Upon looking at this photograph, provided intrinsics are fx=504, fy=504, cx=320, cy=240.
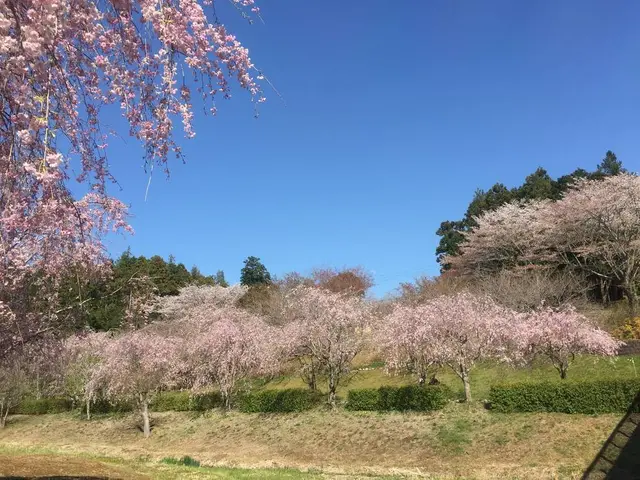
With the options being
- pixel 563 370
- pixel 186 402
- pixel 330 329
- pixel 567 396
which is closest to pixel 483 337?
pixel 563 370

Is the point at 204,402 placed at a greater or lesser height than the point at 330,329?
lesser

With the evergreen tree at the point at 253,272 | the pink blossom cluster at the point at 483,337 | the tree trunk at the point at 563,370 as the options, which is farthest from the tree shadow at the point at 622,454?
the evergreen tree at the point at 253,272

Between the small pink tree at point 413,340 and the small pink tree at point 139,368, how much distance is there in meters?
9.06

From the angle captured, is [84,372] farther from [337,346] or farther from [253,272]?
[253,272]

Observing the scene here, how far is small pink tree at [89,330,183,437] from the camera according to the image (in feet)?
66.4

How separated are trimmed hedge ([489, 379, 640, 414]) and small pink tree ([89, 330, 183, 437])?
13.2 metres

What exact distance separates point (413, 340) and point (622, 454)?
805cm

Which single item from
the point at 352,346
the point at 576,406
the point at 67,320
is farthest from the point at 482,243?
the point at 67,320

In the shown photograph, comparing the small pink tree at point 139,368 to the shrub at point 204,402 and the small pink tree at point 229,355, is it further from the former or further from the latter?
the shrub at point 204,402

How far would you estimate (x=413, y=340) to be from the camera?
18.0 m

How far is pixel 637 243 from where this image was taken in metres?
25.0

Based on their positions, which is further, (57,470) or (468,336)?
(468,336)

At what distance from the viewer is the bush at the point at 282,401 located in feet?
62.4

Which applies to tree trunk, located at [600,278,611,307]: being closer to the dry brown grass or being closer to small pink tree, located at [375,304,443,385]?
small pink tree, located at [375,304,443,385]
